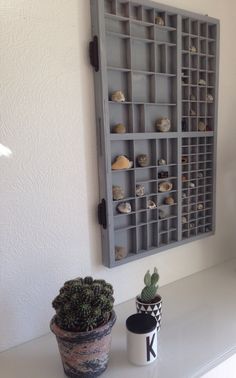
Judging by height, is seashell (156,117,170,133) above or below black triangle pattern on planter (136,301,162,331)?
above

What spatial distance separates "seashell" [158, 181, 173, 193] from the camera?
1098mm

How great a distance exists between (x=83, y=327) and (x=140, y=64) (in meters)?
0.81

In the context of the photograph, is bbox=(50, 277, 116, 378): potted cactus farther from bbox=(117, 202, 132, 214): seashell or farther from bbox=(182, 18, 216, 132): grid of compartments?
bbox=(182, 18, 216, 132): grid of compartments

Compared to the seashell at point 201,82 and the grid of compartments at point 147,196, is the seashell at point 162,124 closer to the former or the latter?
the grid of compartments at point 147,196

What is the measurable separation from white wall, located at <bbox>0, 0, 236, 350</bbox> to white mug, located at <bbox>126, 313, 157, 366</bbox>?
27 cm

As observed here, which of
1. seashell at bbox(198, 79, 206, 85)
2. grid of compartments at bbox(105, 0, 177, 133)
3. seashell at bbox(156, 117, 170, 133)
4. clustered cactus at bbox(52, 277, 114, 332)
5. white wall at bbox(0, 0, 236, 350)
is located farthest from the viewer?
seashell at bbox(198, 79, 206, 85)

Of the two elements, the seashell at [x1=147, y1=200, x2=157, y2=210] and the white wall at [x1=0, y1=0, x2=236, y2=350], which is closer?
the white wall at [x1=0, y1=0, x2=236, y2=350]

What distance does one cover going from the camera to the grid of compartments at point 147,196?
3.32 feet

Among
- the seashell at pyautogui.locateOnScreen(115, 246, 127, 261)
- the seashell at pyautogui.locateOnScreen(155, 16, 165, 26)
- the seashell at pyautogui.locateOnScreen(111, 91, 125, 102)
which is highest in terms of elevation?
the seashell at pyautogui.locateOnScreen(155, 16, 165, 26)

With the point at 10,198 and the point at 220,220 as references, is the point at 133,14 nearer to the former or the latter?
the point at 10,198

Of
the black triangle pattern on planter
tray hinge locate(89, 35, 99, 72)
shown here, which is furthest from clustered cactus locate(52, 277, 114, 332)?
tray hinge locate(89, 35, 99, 72)

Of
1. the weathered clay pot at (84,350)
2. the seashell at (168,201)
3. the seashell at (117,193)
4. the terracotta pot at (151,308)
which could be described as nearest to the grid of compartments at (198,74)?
the seashell at (168,201)

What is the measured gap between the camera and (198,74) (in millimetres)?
1145

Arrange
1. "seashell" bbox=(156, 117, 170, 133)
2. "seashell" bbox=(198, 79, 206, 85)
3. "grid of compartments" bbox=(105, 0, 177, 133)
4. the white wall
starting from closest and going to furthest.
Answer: the white wall, "grid of compartments" bbox=(105, 0, 177, 133), "seashell" bbox=(156, 117, 170, 133), "seashell" bbox=(198, 79, 206, 85)
